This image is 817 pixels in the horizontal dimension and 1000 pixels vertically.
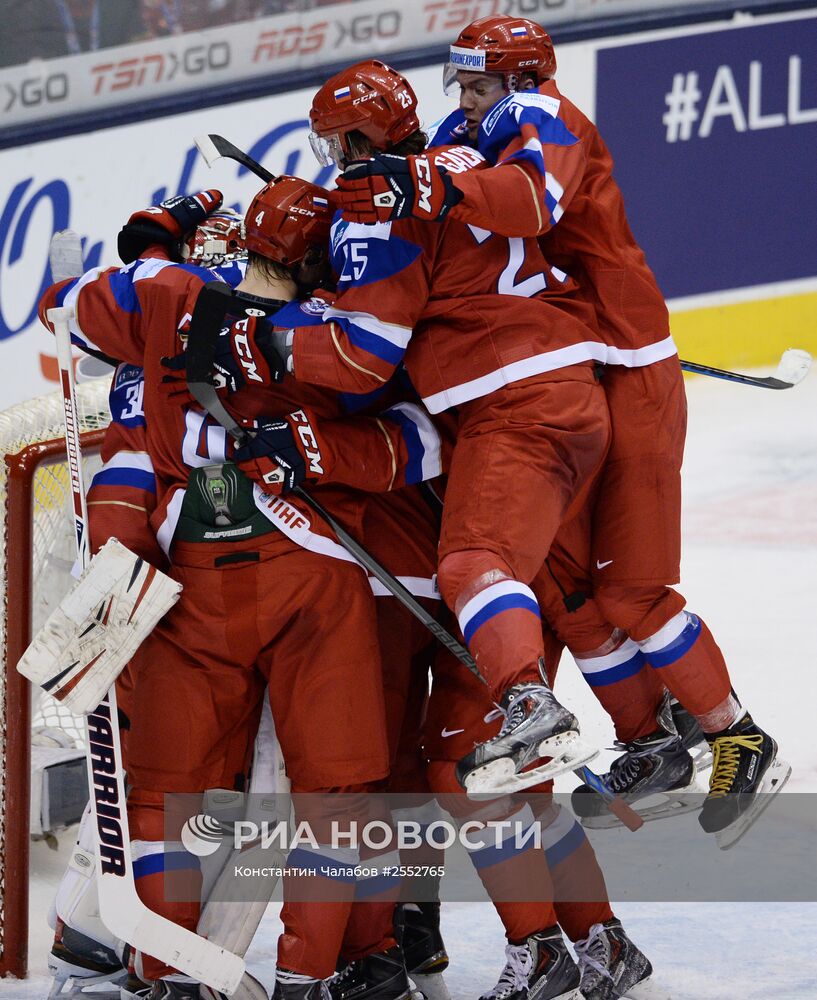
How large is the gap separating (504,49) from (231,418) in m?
0.75

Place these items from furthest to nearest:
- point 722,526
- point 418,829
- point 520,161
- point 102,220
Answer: point 102,220, point 722,526, point 418,829, point 520,161

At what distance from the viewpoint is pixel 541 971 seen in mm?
2641

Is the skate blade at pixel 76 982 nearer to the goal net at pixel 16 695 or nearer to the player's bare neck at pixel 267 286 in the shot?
the goal net at pixel 16 695

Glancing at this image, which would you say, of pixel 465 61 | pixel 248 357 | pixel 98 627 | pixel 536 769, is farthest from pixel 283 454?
pixel 465 61

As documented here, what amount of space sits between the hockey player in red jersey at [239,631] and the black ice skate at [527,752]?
11.8 inches

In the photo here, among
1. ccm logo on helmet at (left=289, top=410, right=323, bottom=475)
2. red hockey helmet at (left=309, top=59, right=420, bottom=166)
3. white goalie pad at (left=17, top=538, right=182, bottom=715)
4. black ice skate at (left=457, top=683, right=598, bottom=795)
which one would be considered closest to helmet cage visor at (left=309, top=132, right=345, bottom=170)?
red hockey helmet at (left=309, top=59, right=420, bottom=166)

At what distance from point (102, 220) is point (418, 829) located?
361cm

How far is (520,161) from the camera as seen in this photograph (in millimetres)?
2477

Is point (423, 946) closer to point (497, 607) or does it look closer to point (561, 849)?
point (561, 849)

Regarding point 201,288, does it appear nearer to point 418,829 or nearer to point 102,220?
point 418,829

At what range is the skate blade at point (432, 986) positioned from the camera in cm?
284

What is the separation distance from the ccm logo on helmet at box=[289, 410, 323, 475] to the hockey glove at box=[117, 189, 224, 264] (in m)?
0.49

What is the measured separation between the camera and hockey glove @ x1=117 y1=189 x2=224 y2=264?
281 cm

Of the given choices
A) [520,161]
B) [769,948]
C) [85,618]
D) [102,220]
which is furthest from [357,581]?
[102,220]
